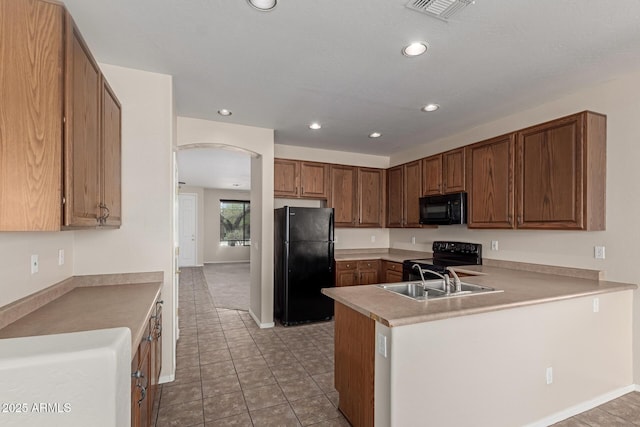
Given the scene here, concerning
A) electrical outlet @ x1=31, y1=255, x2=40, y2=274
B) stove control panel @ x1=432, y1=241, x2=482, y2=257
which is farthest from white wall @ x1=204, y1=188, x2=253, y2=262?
electrical outlet @ x1=31, y1=255, x2=40, y2=274

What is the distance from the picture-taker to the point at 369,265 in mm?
4656

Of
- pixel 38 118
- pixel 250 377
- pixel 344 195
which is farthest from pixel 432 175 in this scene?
pixel 38 118

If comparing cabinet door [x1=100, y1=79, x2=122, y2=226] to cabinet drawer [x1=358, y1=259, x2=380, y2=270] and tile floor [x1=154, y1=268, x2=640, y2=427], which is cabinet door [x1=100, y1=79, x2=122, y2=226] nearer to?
tile floor [x1=154, y1=268, x2=640, y2=427]

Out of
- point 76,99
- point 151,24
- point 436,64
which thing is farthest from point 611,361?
point 151,24

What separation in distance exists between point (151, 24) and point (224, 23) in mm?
462

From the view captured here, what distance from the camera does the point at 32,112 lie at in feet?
4.04

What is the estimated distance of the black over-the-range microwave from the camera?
3.68 metres

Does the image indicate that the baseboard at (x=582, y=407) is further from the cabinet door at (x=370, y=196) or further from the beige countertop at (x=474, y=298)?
the cabinet door at (x=370, y=196)

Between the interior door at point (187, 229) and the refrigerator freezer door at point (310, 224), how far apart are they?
6.78 metres

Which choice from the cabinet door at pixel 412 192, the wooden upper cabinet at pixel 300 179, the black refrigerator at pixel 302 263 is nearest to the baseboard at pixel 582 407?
the cabinet door at pixel 412 192

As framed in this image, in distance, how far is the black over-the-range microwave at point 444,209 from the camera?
12.1 feet

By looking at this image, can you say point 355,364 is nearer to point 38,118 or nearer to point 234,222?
point 38,118

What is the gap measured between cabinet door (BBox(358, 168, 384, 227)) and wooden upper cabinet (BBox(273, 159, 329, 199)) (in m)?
0.63

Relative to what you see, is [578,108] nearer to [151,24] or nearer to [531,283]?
[531,283]
